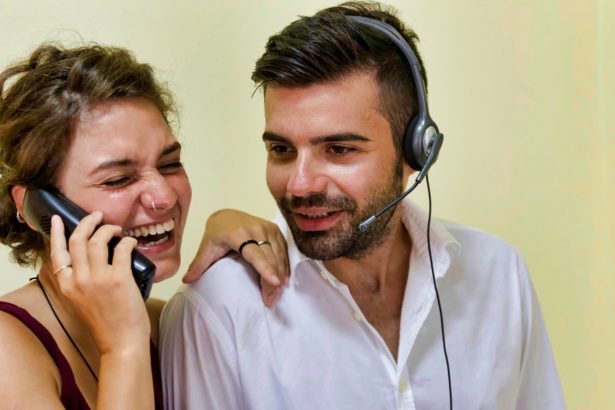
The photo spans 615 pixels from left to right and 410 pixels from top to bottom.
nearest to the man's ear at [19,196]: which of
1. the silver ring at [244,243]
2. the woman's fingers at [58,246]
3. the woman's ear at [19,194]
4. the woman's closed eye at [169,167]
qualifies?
the woman's ear at [19,194]

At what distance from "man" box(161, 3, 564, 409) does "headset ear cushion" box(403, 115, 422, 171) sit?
0.05 feet

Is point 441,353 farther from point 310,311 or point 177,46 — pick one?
point 177,46

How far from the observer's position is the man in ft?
3.71

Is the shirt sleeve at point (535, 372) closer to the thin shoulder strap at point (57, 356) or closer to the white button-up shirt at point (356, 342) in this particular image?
the white button-up shirt at point (356, 342)

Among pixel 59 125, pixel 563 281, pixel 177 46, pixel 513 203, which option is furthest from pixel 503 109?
pixel 59 125

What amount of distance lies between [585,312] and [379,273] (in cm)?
83

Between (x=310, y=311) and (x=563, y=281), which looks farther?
(x=563, y=281)

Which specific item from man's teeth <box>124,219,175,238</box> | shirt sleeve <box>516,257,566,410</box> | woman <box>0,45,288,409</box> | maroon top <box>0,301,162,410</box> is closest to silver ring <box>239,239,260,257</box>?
woman <box>0,45,288,409</box>

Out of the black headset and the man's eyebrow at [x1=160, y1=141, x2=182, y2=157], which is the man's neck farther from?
the man's eyebrow at [x1=160, y1=141, x2=182, y2=157]

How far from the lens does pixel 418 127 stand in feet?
3.86

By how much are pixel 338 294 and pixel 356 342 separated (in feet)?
0.30

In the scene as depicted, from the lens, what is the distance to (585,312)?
186 cm

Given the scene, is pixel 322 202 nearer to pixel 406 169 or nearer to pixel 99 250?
pixel 406 169

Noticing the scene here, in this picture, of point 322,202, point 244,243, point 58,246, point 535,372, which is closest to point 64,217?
point 58,246
